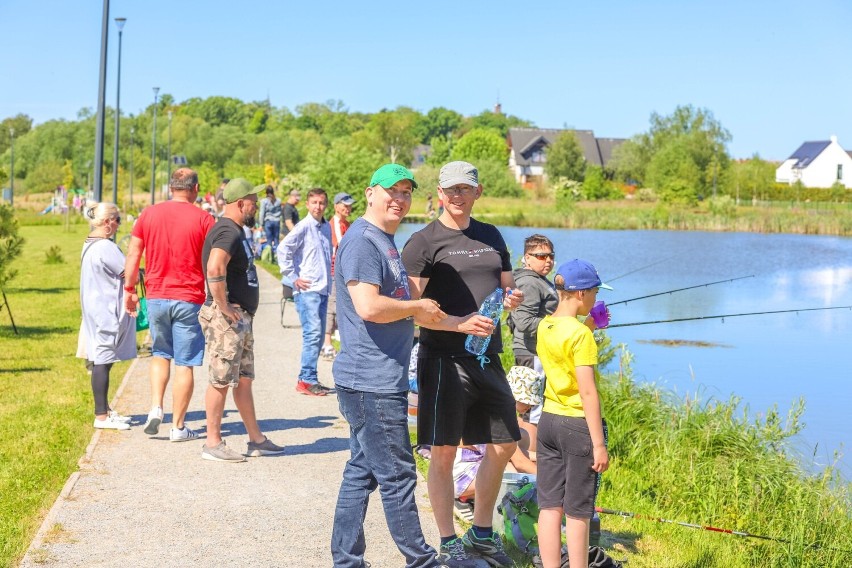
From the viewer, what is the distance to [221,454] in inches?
286

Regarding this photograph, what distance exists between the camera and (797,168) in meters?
117

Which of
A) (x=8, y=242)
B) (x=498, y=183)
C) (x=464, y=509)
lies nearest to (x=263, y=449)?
(x=464, y=509)

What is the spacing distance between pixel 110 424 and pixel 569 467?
456 cm

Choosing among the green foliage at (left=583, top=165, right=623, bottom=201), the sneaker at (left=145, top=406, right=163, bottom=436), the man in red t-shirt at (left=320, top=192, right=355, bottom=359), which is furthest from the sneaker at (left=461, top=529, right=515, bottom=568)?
the green foliage at (left=583, top=165, right=623, bottom=201)

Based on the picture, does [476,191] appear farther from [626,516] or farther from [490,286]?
[626,516]

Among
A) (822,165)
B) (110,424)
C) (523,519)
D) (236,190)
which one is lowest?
(110,424)

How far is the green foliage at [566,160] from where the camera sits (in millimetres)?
91562

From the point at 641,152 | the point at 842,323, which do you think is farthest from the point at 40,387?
the point at 641,152

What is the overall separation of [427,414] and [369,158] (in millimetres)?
34769

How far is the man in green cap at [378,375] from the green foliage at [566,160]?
8784cm

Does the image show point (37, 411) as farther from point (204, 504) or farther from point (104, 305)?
point (204, 504)

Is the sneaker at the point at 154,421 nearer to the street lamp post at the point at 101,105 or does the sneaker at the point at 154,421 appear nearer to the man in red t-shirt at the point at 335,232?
the man in red t-shirt at the point at 335,232

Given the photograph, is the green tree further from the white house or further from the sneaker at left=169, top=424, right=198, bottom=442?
the sneaker at left=169, top=424, right=198, bottom=442

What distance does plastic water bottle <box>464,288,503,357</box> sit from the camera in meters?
5.17
